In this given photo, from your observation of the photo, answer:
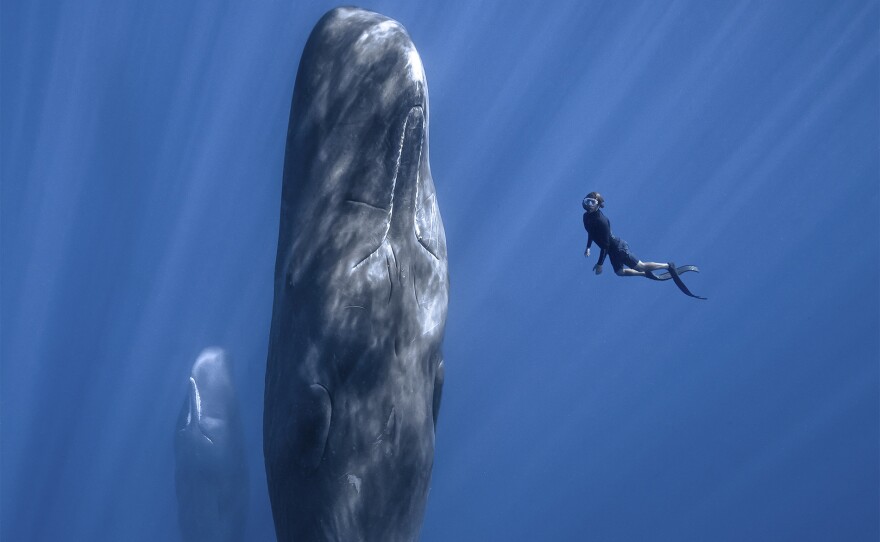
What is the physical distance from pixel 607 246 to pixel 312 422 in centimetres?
542

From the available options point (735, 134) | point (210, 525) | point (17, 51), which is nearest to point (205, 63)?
point (17, 51)

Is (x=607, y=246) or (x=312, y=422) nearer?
(x=312, y=422)

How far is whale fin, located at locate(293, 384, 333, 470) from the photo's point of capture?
326 centimetres

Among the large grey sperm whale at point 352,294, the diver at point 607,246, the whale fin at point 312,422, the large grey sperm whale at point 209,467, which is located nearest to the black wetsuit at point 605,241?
the diver at point 607,246

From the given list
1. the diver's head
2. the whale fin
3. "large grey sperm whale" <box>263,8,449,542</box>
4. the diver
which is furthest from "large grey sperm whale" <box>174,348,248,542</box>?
the whale fin

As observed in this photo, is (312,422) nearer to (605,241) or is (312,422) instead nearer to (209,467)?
(605,241)

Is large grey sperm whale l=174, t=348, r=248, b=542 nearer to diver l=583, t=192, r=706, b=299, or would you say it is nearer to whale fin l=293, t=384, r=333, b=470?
diver l=583, t=192, r=706, b=299

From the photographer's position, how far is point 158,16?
19.0m

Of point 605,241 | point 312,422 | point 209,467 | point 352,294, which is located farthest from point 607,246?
point 209,467

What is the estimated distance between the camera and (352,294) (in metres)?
3.29

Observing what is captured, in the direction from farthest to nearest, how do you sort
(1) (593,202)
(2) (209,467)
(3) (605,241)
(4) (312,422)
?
(2) (209,467)
(3) (605,241)
(1) (593,202)
(4) (312,422)

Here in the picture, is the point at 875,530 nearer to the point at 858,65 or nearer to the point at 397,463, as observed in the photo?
→ the point at 858,65

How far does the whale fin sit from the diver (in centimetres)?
453

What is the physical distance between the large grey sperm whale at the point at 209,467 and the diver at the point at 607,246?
8390 mm
